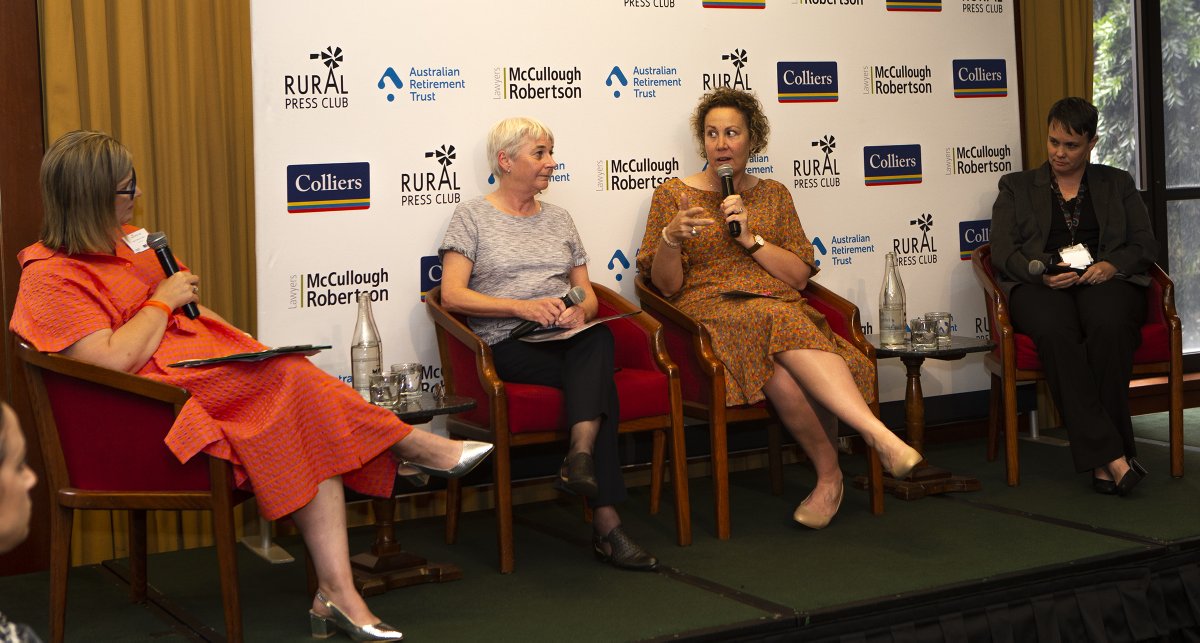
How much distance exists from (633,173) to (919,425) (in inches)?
54.6

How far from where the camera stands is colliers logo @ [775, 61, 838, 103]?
4.64 meters

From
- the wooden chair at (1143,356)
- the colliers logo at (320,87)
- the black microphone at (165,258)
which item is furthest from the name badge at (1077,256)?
the black microphone at (165,258)

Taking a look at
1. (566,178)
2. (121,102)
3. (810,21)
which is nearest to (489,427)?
(566,178)

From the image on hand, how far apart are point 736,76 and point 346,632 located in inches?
107

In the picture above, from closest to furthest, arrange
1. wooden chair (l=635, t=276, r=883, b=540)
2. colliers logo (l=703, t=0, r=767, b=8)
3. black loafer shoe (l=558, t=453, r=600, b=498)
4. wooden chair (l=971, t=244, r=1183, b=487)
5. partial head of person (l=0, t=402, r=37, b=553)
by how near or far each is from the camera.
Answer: partial head of person (l=0, t=402, r=37, b=553), black loafer shoe (l=558, t=453, r=600, b=498), wooden chair (l=635, t=276, r=883, b=540), wooden chair (l=971, t=244, r=1183, b=487), colliers logo (l=703, t=0, r=767, b=8)

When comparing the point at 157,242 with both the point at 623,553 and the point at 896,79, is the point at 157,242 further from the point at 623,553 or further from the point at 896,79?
the point at 896,79

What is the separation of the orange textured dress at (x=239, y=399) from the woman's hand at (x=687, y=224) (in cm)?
125

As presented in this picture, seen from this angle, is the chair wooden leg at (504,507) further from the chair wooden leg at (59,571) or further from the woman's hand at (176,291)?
the chair wooden leg at (59,571)

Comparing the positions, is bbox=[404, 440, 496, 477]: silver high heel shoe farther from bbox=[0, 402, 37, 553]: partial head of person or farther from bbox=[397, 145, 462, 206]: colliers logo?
bbox=[0, 402, 37, 553]: partial head of person

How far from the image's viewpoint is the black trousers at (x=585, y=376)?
→ 3295mm

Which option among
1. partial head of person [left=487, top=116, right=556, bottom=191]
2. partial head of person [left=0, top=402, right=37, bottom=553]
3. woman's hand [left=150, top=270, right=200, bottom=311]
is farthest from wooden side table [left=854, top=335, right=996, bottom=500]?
partial head of person [left=0, top=402, right=37, bottom=553]

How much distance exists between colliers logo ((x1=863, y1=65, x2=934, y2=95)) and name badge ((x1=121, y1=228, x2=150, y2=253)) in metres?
3.02

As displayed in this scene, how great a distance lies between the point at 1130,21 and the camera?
566 centimetres

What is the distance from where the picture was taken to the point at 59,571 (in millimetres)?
2666
